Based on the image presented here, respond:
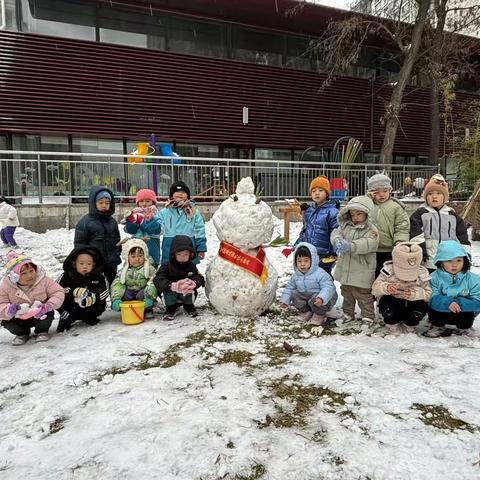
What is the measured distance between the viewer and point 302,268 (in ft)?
12.8

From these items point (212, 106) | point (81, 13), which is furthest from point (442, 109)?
point (81, 13)

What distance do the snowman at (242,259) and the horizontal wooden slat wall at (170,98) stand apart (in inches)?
377

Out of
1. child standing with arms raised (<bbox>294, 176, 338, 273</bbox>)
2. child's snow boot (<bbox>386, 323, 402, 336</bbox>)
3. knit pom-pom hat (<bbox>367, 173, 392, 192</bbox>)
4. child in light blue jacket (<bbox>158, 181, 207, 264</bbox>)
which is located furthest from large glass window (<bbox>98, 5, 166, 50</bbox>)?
child's snow boot (<bbox>386, 323, 402, 336</bbox>)

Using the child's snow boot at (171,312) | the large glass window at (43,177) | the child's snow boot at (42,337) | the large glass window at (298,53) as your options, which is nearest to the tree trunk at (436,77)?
the large glass window at (298,53)

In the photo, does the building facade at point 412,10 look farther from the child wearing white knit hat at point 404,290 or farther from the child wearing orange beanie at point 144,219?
the child wearing white knit hat at point 404,290

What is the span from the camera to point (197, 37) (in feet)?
44.6

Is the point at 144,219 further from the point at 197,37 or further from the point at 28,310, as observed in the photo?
the point at 197,37

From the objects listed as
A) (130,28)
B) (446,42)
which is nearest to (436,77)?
(446,42)

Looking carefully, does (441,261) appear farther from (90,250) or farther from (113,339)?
(90,250)

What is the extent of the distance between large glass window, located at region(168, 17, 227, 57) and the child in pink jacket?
451 inches

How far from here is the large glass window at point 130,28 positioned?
1236 cm

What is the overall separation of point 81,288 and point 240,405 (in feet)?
7.25

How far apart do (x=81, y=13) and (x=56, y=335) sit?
37.5ft

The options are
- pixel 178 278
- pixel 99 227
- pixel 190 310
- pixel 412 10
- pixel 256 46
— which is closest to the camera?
pixel 178 278
